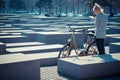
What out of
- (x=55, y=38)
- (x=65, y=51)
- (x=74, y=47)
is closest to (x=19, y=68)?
(x=65, y=51)

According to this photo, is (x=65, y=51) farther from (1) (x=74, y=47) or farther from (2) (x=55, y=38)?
(2) (x=55, y=38)

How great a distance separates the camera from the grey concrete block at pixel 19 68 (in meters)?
6.21

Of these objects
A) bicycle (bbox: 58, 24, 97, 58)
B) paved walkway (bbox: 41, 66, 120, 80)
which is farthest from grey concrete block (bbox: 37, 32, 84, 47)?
paved walkway (bbox: 41, 66, 120, 80)

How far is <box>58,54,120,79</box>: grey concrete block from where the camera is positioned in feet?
24.1

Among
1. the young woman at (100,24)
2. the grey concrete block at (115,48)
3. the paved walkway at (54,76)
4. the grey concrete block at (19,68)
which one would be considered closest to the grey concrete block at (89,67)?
the paved walkway at (54,76)

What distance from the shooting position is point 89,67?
7.42 meters

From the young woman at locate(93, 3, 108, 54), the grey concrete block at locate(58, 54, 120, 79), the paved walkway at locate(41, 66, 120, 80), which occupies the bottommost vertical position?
the paved walkway at locate(41, 66, 120, 80)

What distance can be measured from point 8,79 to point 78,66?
197cm

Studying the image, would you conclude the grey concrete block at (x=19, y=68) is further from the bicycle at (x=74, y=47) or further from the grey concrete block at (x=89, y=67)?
the bicycle at (x=74, y=47)

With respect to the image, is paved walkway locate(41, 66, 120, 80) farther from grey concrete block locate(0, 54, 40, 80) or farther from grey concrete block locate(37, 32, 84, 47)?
grey concrete block locate(37, 32, 84, 47)

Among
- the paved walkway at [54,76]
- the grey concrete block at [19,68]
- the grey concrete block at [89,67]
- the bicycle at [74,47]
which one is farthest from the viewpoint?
the bicycle at [74,47]

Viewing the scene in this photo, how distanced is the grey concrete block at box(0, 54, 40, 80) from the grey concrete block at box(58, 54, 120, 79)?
1143 mm

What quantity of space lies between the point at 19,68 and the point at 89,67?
78.8 inches

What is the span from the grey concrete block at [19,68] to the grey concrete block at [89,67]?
3.75 feet
